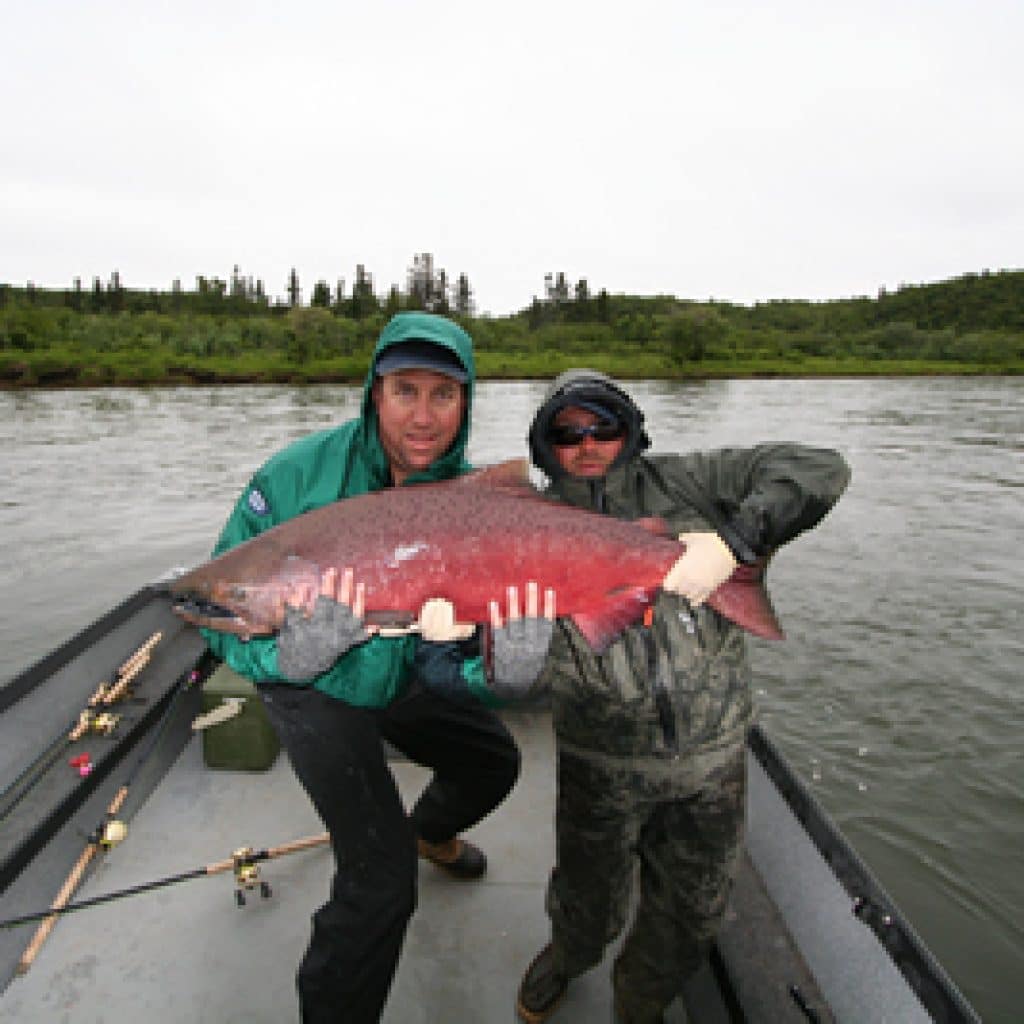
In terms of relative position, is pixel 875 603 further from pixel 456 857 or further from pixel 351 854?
pixel 351 854

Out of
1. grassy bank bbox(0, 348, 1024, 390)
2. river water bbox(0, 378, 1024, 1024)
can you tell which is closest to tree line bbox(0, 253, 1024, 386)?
grassy bank bbox(0, 348, 1024, 390)

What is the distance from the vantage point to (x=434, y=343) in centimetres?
251

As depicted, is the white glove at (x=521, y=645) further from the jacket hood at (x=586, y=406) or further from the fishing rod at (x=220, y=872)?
the fishing rod at (x=220, y=872)

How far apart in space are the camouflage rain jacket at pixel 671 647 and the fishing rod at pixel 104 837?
7.33 ft

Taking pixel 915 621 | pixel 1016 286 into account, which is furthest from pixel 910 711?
pixel 1016 286

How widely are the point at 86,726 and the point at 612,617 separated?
2.86 metres

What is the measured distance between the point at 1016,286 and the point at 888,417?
11909cm

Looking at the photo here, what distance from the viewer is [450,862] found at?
10.5 feet

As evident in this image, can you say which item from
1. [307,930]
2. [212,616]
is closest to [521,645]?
[212,616]

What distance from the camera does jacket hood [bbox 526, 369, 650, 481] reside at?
2.53 metres

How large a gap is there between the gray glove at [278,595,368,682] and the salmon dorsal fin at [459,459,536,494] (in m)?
0.65

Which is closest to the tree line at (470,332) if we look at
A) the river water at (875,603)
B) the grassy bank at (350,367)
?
the grassy bank at (350,367)

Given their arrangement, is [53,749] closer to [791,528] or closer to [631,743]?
[631,743]

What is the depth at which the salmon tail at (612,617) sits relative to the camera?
2400 mm
